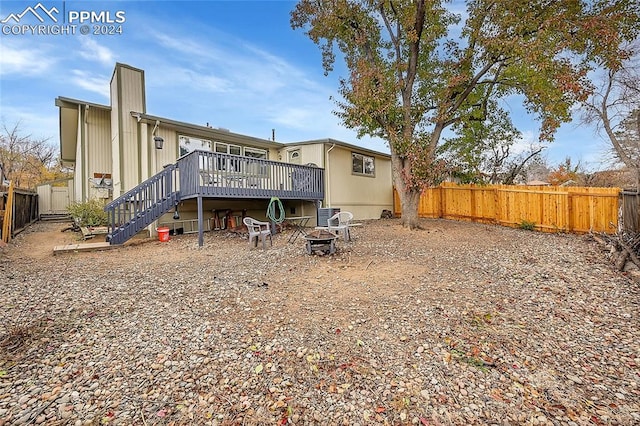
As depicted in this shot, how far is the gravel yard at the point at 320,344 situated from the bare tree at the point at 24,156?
24.6 meters

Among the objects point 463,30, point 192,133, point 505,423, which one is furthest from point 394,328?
point 463,30

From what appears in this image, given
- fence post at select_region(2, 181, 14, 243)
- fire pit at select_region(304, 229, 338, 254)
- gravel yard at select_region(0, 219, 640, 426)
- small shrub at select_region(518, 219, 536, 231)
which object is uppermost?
fence post at select_region(2, 181, 14, 243)

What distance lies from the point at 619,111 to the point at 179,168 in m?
19.2

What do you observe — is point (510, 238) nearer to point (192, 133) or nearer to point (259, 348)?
point (259, 348)

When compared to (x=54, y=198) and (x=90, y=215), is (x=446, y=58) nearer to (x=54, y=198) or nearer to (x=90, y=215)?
(x=90, y=215)

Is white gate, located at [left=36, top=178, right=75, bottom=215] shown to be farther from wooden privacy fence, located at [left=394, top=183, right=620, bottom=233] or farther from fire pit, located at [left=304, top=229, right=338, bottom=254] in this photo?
wooden privacy fence, located at [left=394, top=183, right=620, bottom=233]

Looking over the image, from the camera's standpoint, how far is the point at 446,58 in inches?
429

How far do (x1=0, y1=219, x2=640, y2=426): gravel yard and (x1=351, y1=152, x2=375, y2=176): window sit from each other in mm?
8784

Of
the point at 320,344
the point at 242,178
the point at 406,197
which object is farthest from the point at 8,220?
the point at 406,197

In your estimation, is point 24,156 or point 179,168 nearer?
point 179,168

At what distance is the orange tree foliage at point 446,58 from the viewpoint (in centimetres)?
860

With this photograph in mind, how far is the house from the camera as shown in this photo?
859cm

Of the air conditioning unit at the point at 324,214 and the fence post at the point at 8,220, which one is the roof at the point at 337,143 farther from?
the fence post at the point at 8,220

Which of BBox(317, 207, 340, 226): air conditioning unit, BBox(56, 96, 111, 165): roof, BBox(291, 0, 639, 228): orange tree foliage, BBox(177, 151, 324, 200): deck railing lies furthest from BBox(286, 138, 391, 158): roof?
BBox(56, 96, 111, 165): roof
